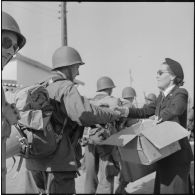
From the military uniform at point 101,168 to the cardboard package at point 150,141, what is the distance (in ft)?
7.46

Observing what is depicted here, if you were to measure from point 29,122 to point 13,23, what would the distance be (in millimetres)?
880

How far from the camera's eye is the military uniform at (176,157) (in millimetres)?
3705

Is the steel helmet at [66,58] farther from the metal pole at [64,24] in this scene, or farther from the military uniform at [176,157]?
the metal pole at [64,24]

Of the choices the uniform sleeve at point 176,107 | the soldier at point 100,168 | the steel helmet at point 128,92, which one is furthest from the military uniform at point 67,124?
the steel helmet at point 128,92

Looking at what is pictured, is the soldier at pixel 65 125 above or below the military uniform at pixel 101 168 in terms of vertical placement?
above

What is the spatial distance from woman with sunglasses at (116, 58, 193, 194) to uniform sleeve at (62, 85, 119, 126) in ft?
2.61

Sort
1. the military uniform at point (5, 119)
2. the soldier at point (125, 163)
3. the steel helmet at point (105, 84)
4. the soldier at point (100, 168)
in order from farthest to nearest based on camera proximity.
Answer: the steel helmet at point (105, 84)
the soldier at point (100, 168)
the soldier at point (125, 163)
the military uniform at point (5, 119)

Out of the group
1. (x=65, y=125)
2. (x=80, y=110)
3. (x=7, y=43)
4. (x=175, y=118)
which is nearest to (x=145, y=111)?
(x=175, y=118)

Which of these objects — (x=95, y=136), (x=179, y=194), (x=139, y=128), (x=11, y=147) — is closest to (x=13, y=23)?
(x=11, y=147)

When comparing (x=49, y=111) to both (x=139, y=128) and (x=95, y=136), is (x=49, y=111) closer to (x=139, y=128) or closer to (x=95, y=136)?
(x=139, y=128)

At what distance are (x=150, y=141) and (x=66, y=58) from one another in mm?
1147

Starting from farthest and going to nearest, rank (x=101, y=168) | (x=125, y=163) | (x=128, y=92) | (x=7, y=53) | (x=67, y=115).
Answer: (x=128, y=92) → (x=101, y=168) → (x=125, y=163) → (x=67, y=115) → (x=7, y=53)

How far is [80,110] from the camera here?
123 inches

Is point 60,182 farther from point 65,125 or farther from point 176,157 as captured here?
point 176,157
